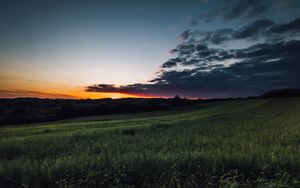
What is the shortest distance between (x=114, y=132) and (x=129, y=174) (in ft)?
57.9

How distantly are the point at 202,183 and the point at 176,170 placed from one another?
5.29 ft

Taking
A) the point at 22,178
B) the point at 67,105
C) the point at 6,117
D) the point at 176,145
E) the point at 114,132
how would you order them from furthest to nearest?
the point at 67,105
the point at 6,117
the point at 114,132
the point at 176,145
the point at 22,178

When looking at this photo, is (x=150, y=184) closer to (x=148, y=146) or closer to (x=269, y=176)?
(x=269, y=176)

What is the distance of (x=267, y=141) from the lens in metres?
18.2

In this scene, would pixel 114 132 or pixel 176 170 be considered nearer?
pixel 176 170

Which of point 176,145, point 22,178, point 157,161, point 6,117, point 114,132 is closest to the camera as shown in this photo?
point 22,178

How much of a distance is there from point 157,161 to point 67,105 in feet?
215

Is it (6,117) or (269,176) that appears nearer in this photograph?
(269,176)

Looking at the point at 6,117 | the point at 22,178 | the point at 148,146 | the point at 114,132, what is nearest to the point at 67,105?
the point at 6,117

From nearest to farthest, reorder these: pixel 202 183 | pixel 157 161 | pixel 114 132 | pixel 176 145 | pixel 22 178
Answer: pixel 202 183 → pixel 22 178 → pixel 157 161 → pixel 176 145 → pixel 114 132

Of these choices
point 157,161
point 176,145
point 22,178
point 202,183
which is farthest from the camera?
point 176,145

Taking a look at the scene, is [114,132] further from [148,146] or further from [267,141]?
[267,141]

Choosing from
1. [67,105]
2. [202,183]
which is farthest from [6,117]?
[202,183]

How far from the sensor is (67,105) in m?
72.4
